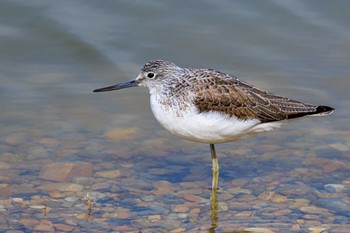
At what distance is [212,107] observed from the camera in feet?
28.1

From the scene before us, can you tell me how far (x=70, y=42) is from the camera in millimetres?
13531

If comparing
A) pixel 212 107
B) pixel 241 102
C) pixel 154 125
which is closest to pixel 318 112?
pixel 241 102

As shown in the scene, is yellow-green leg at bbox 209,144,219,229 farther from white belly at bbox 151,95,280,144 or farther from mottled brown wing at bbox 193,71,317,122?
mottled brown wing at bbox 193,71,317,122

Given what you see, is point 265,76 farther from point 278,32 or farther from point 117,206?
point 117,206

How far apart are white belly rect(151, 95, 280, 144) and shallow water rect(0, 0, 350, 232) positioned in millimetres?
735

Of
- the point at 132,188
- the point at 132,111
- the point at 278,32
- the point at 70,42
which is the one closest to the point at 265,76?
the point at 278,32

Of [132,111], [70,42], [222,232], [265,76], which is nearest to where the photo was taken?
[222,232]

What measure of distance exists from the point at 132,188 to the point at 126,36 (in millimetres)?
5181

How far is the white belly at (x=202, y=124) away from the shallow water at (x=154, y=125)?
735 millimetres

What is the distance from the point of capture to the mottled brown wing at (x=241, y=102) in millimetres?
8648

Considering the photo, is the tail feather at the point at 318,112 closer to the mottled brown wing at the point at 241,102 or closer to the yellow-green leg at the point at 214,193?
the mottled brown wing at the point at 241,102

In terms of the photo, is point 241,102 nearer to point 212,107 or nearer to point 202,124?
point 212,107

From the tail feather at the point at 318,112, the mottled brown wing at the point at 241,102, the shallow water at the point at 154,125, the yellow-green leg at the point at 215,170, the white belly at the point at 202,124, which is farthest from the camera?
the yellow-green leg at the point at 215,170

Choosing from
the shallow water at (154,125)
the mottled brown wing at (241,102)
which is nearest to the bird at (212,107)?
the mottled brown wing at (241,102)
